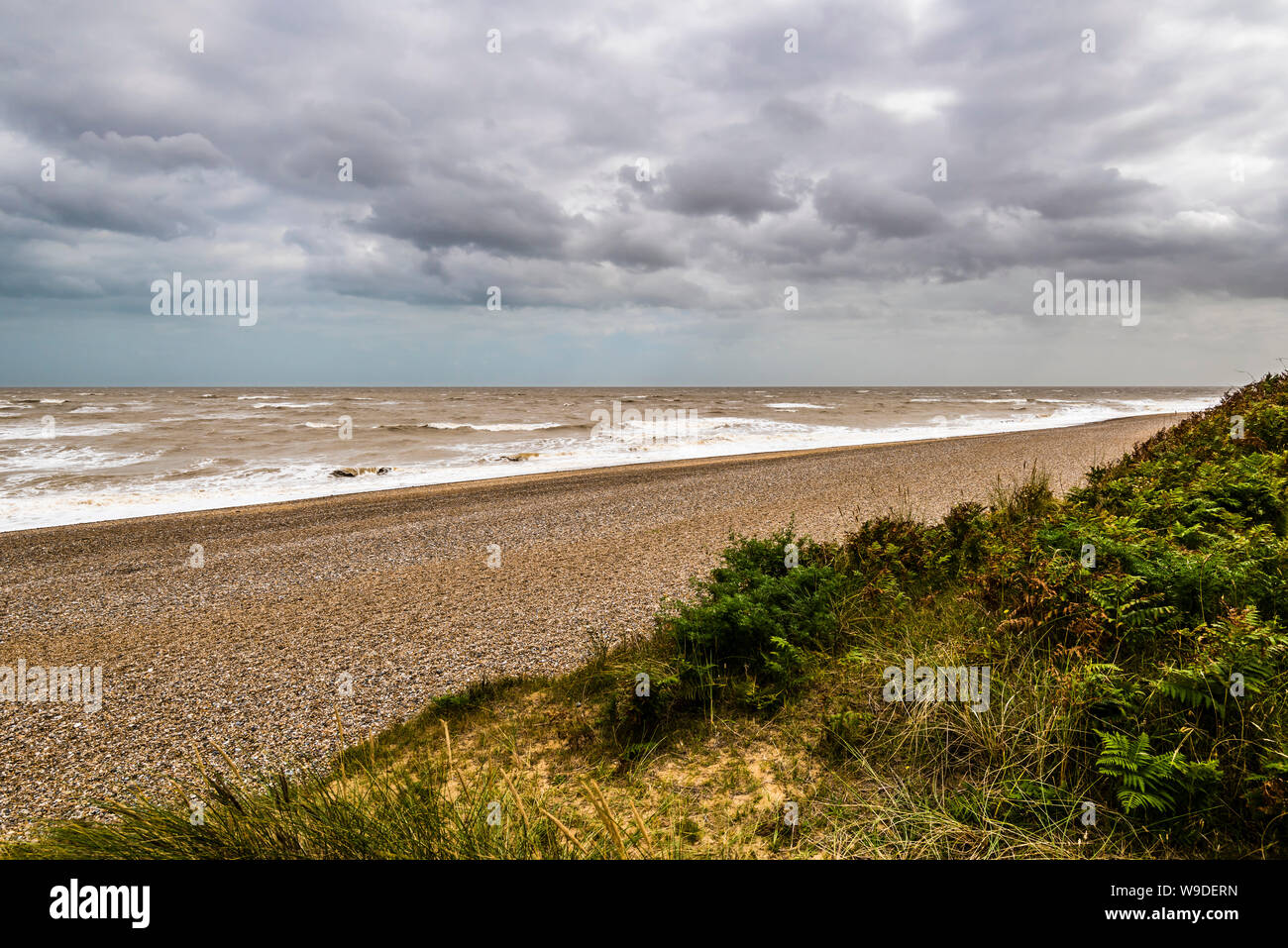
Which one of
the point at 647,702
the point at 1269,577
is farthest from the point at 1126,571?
the point at 647,702

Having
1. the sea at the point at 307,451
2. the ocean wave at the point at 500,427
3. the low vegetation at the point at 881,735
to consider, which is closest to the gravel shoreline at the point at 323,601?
the low vegetation at the point at 881,735

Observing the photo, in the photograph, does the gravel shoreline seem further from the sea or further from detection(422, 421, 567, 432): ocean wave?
detection(422, 421, 567, 432): ocean wave

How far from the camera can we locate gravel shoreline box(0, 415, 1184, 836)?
4703mm

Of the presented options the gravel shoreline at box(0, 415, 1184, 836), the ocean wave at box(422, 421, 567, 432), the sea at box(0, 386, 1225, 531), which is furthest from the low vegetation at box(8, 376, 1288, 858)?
the ocean wave at box(422, 421, 567, 432)

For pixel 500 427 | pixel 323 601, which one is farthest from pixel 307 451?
pixel 323 601

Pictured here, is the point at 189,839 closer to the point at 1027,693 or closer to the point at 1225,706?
the point at 1027,693

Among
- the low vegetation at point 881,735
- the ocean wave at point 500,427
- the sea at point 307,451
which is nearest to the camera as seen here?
the low vegetation at point 881,735

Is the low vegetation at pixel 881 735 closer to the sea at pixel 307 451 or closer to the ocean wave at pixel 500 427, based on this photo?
the sea at pixel 307 451

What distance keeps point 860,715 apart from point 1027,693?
2.91ft

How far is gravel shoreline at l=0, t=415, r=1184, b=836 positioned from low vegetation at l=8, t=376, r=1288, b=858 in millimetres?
731

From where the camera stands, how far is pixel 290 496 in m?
18.1

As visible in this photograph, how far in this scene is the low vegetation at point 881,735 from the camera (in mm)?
2559

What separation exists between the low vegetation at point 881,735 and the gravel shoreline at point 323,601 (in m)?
0.73
